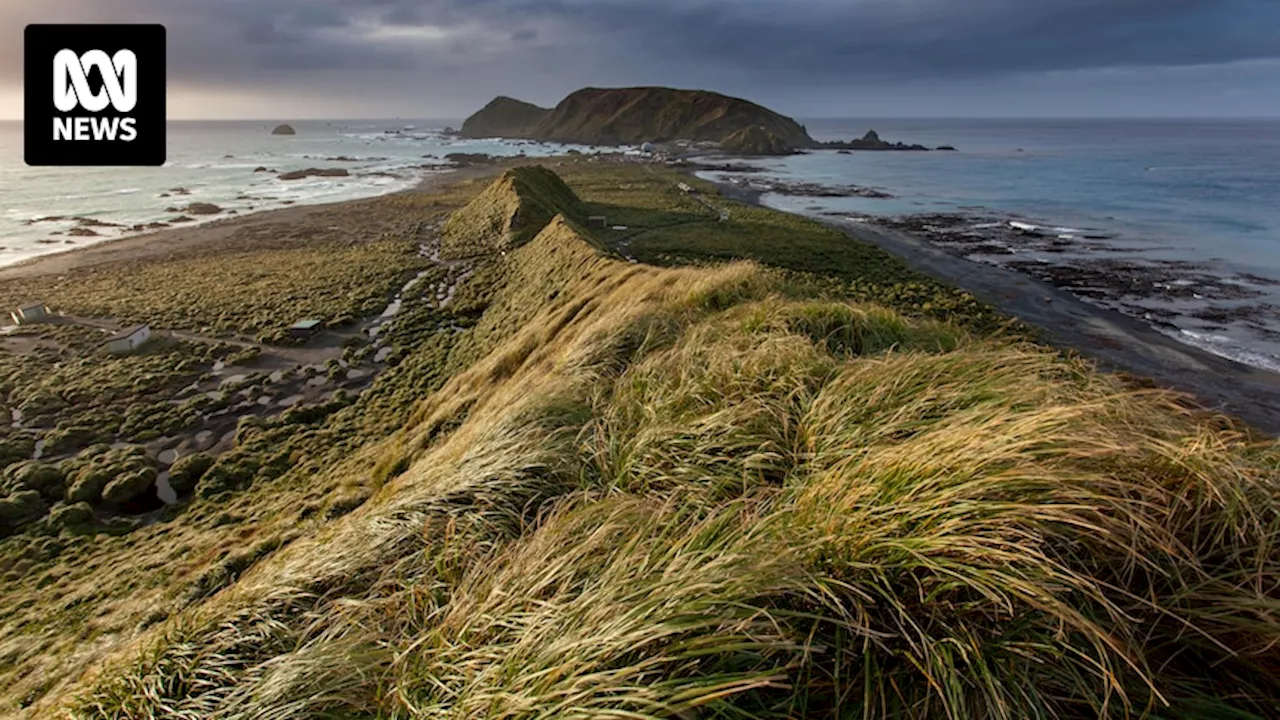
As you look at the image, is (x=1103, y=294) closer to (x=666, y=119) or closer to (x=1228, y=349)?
(x=1228, y=349)

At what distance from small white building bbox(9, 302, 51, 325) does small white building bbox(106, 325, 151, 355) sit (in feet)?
19.5

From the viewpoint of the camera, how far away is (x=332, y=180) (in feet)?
284

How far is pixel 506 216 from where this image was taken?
125ft

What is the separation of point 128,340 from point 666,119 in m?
168

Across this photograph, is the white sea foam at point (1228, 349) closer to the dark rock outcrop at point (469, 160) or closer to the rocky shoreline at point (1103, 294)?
the rocky shoreline at point (1103, 294)

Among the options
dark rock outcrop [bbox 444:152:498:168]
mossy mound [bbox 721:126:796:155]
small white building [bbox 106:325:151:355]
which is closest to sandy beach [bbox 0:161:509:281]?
small white building [bbox 106:325:151:355]

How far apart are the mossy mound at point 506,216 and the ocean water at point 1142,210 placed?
2437cm

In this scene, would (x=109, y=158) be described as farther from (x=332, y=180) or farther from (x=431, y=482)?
(x=332, y=180)

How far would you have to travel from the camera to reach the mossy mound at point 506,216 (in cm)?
3606

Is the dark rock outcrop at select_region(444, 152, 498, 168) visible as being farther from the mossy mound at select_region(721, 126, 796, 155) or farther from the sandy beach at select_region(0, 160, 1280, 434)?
the mossy mound at select_region(721, 126, 796, 155)

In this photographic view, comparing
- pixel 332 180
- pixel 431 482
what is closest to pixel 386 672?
Result: pixel 431 482

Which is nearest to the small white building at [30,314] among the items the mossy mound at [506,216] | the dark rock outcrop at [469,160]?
the mossy mound at [506,216]

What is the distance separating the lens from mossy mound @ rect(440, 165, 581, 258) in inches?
1420

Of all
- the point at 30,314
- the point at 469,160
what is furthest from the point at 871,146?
the point at 30,314
